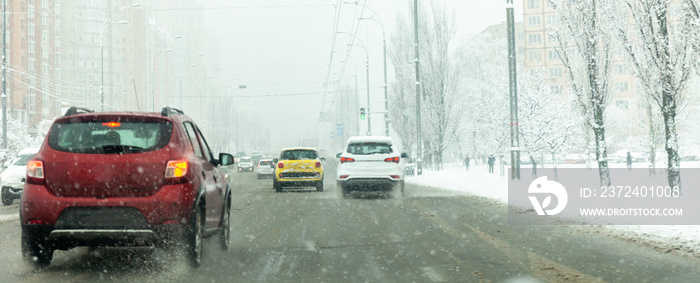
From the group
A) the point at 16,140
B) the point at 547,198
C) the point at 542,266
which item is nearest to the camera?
the point at 542,266

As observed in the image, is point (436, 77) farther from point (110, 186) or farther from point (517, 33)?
point (517, 33)

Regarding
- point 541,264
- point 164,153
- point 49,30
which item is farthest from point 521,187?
point 49,30

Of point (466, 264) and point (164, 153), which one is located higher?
point (164, 153)

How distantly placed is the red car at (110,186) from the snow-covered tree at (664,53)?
13201 millimetres

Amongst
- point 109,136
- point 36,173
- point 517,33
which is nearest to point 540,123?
point 109,136

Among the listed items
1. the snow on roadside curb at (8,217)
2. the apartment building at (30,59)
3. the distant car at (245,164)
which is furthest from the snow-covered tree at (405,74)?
the snow on roadside curb at (8,217)

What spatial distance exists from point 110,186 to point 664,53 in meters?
14.0

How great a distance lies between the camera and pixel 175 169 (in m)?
7.33

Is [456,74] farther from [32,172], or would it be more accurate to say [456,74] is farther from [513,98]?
[32,172]

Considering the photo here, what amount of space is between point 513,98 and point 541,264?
1616 cm

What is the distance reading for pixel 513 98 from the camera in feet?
77.8

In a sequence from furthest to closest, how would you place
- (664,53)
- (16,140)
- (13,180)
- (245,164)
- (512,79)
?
(245,164)
(16,140)
(512,79)
(13,180)
(664,53)

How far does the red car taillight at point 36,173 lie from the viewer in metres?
7.27

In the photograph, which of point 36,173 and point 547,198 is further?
point 547,198
